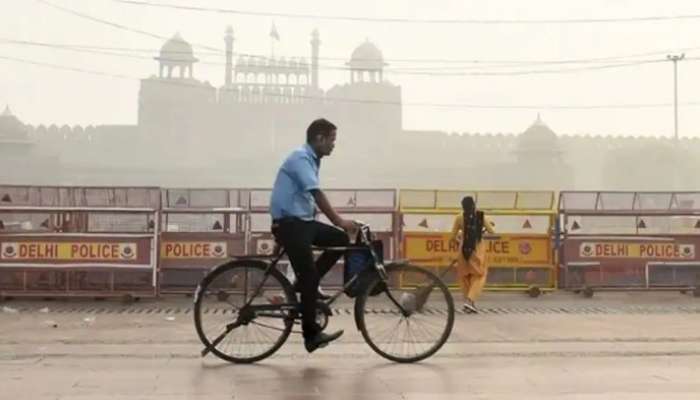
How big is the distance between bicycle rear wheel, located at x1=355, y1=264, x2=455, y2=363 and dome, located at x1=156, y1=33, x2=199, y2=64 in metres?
78.7

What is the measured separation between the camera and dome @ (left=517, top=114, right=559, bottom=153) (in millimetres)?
69562

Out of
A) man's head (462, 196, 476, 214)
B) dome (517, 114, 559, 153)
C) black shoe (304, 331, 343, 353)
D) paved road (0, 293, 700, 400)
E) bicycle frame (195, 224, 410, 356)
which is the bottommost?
paved road (0, 293, 700, 400)

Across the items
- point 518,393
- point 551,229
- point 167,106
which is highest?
point 167,106

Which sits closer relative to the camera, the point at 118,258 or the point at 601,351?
the point at 601,351

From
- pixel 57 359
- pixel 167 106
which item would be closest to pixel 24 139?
pixel 167 106

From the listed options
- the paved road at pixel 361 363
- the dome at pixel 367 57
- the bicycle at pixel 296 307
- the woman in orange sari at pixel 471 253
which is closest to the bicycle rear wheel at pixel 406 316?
the bicycle at pixel 296 307

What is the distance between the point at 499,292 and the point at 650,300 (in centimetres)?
190

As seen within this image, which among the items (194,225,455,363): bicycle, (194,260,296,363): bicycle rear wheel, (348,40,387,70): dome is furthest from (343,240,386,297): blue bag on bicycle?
(348,40,387,70): dome

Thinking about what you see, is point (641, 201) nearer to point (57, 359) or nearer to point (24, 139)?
point (57, 359)

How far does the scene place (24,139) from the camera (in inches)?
2598

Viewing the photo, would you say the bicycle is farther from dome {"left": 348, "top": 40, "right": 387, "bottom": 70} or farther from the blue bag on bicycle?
dome {"left": 348, "top": 40, "right": 387, "bottom": 70}

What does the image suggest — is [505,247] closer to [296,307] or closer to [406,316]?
[406,316]

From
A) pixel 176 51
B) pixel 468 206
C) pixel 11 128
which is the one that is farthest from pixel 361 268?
pixel 176 51

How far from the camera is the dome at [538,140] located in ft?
228
